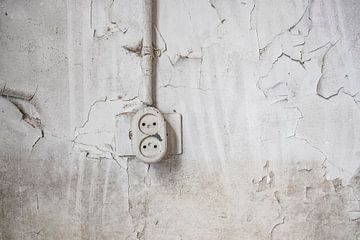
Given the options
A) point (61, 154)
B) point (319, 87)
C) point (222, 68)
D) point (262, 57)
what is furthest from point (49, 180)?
point (319, 87)

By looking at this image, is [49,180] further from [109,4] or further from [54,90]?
[109,4]

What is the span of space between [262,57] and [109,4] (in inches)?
27.5

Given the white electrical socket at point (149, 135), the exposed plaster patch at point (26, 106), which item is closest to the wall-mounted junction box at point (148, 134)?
the white electrical socket at point (149, 135)

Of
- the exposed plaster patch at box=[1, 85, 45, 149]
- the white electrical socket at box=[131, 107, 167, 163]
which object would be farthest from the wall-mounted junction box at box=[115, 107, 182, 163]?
the exposed plaster patch at box=[1, 85, 45, 149]

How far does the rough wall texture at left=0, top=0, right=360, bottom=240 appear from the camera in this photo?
1675mm

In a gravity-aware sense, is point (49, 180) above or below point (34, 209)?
above

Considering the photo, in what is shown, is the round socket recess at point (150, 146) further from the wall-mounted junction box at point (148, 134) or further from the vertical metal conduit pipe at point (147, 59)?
the vertical metal conduit pipe at point (147, 59)

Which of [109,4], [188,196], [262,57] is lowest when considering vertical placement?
[188,196]

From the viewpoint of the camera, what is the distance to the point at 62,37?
1.73 meters

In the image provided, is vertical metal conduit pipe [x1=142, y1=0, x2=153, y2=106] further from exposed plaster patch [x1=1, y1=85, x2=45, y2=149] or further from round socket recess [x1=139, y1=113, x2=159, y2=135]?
exposed plaster patch [x1=1, y1=85, x2=45, y2=149]

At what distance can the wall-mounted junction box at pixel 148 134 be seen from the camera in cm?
161

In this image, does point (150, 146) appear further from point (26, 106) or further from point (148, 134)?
point (26, 106)

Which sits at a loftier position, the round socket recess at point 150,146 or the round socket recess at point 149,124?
the round socket recess at point 149,124

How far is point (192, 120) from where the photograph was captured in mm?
1700
